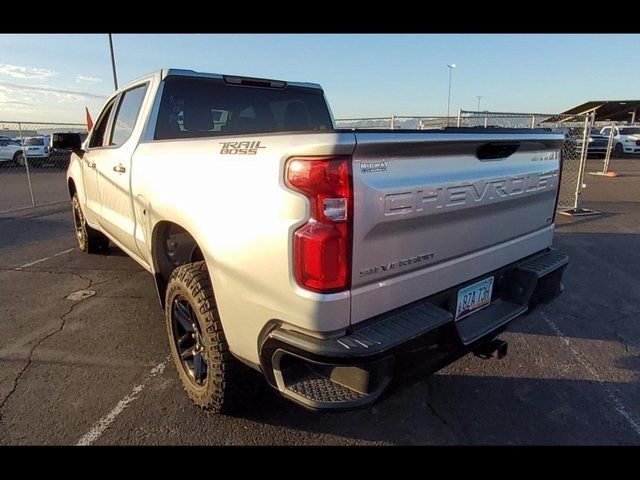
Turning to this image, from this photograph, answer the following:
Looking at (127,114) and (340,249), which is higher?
(127,114)

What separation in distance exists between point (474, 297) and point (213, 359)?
1.51 metres

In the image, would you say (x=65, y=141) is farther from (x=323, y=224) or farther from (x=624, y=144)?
(x=624, y=144)

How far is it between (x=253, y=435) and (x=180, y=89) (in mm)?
2671

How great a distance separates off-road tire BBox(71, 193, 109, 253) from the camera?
5602 millimetres

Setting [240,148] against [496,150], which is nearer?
[240,148]

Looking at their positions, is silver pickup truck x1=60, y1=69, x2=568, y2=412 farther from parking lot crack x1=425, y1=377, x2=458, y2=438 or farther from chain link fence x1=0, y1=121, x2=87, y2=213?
chain link fence x1=0, y1=121, x2=87, y2=213

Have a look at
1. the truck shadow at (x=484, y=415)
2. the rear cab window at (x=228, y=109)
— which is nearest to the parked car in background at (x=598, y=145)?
the rear cab window at (x=228, y=109)

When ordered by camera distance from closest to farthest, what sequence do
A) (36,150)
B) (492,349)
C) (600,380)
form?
(492,349) < (600,380) < (36,150)

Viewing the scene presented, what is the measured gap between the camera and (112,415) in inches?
100

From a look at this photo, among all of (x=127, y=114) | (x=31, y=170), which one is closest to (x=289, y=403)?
(x=127, y=114)

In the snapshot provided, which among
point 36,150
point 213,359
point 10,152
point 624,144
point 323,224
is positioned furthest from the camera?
point 624,144

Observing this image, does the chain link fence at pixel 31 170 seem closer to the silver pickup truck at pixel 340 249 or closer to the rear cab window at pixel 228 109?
the rear cab window at pixel 228 109

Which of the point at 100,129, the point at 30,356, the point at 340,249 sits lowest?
the point at 30,356

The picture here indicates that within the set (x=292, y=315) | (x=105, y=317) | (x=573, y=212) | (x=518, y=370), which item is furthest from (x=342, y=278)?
(x=573, y=212)
